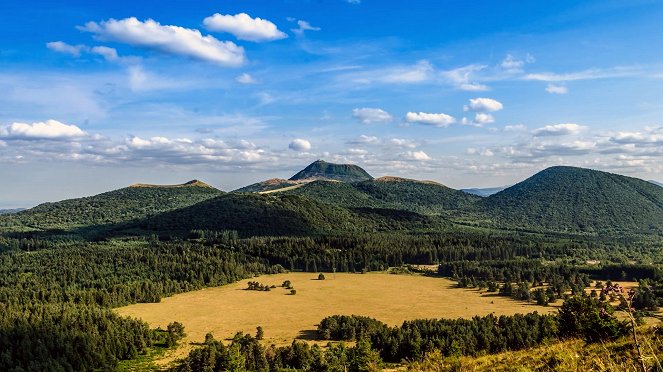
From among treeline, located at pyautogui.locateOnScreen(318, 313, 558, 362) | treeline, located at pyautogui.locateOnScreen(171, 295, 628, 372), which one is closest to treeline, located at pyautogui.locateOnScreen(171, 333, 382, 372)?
treeline, located at pyautogui.locateOnScreen(171, 295, 628, 372)

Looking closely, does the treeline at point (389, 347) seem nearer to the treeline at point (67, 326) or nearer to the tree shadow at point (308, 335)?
the tree shadow at point (308, 335)

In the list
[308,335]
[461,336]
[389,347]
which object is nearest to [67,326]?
[308,335]

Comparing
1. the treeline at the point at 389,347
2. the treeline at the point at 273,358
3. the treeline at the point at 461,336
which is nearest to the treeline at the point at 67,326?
the treeline at the point at 389,347

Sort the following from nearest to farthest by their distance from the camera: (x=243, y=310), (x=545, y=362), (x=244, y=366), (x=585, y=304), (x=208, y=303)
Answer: (x=545, y=362)
(x=585, y=304)
(x=244, y=366)
(x=243, y=310)
(x=208, y=303)

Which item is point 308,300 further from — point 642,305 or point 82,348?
point 642,305

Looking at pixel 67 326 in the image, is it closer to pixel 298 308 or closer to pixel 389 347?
pixel 298 308

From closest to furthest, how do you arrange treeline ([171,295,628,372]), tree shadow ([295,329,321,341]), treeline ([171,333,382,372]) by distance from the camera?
treeline ([171,333,382,372]), treeline ([171,295,628,372]), tree shadow ([295,329,321,341])

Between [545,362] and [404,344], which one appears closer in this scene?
[545,362]

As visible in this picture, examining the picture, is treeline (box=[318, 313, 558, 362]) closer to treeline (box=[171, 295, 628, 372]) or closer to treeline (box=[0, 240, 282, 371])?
treeline (box=[171, 295, 628, 372])

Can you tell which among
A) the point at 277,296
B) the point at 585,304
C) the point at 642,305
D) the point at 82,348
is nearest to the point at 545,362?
the point at 585,304
